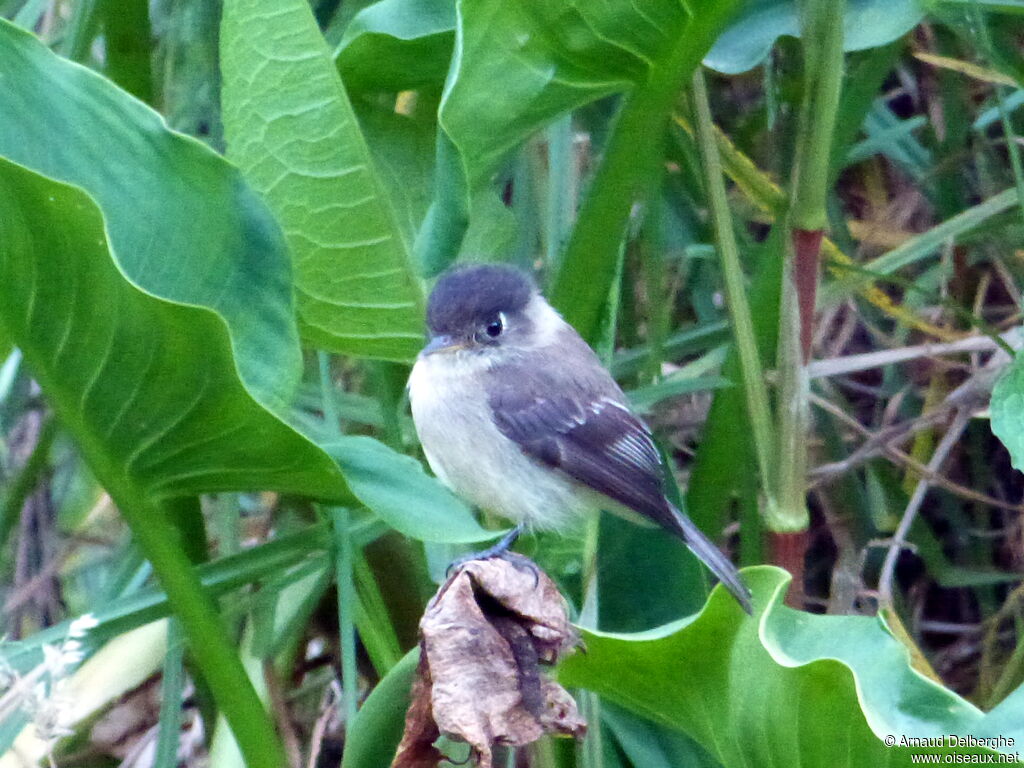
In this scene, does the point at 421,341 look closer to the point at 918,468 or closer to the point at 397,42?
the point at 397,42

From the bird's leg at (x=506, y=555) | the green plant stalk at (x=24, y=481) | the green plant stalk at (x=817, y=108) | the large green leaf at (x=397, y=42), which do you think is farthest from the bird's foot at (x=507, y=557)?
the green plant stalk at (x=24, y=481)

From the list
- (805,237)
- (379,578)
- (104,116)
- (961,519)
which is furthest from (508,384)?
(961,519)

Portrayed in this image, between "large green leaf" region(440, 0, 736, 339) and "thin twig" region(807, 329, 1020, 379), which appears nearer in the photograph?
"large green leaf" region(440, 0, 736, 339)

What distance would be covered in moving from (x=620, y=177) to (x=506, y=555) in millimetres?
701

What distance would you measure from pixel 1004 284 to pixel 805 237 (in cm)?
131

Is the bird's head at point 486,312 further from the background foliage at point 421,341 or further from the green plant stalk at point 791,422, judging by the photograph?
the green plant stalk at point 791,422

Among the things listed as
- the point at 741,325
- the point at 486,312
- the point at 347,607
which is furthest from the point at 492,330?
the point at 347,607

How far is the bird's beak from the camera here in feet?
7.71

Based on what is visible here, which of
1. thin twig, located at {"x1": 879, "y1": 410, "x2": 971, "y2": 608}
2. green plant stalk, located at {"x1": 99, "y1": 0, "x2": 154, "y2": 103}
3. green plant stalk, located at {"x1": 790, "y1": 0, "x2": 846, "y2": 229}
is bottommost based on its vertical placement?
thin twig, located at {"x1": 879, "y1": 410, "x2": 971, "y2": 608}

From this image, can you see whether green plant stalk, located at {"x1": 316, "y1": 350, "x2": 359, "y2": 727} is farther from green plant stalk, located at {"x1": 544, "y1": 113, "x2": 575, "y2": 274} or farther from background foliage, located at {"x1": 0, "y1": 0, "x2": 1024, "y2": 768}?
green plant stalk, located at {"x1": 544, "y1": 113, "x2": 575, "y2": 274}

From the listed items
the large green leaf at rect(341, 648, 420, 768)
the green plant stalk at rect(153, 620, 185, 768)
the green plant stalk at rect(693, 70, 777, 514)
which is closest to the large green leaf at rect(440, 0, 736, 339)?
the green plant stalk at rect(693, 70, 777, 514)

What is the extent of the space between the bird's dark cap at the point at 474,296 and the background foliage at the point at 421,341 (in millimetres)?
98

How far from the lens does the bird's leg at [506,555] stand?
2.04 metres

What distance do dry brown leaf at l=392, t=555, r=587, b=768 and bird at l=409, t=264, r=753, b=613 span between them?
2.09ft
